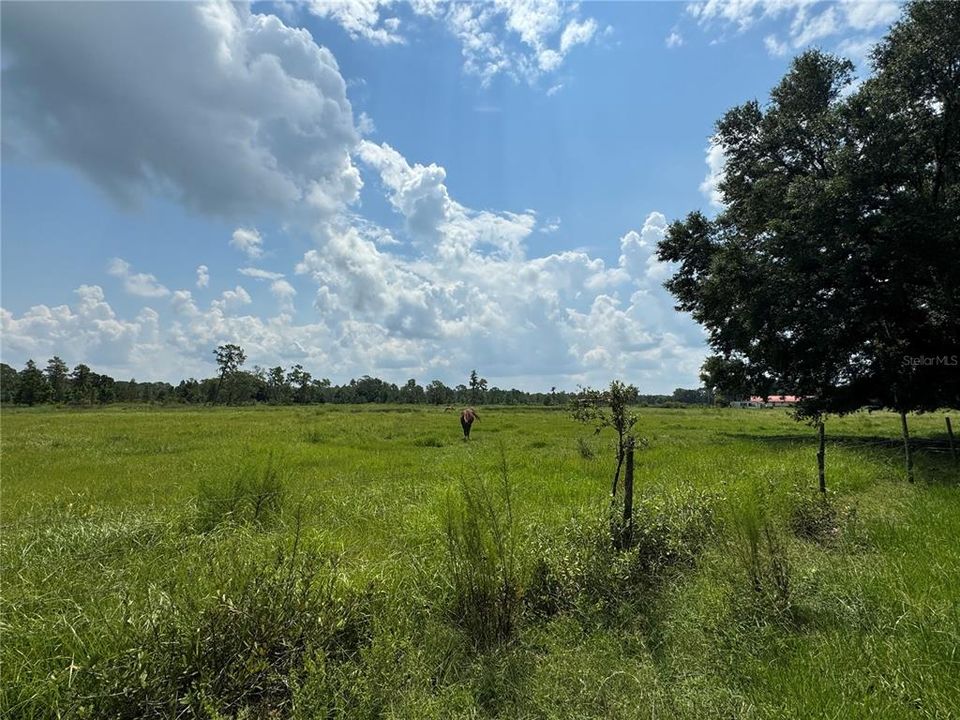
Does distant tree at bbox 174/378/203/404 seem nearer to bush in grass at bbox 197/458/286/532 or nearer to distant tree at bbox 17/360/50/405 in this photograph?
distant tree at bbox 17/360/50/405

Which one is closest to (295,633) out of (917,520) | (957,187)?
(917,520)

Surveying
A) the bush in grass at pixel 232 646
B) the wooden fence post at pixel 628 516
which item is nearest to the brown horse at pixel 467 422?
the wooden fence post at pixel 628 516

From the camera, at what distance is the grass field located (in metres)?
3.26

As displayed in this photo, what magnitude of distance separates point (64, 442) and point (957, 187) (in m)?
32.0

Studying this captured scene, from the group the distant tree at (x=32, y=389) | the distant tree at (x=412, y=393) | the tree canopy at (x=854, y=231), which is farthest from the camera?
the distant tree at (x=412, y=393)

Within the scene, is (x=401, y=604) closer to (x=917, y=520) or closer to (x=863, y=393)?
(x=917, y=520)

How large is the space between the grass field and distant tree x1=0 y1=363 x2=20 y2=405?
98139 mm

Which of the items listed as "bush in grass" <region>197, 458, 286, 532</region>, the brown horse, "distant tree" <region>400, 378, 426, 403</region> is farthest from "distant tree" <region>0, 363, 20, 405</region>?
"bush in grass" <region>197, 458, 286, 532</region>

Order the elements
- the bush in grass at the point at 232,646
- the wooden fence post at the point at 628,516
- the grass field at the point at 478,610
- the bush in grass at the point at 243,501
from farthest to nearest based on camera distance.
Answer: the bush in grass at the point at 243,501
the wooden fence post at the point at 628,516
the grass field at the point at 478,610
the bush in grass at the point at 232,646

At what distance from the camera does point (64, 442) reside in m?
19.9

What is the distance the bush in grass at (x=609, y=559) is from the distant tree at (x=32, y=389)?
97.2 meters

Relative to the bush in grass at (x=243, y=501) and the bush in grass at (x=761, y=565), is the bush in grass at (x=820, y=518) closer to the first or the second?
the bush in grass at (x=761, y=565)

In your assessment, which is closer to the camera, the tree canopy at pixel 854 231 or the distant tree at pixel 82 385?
the tree canopy at pixel 854 231

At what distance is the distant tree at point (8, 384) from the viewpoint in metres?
79.5
